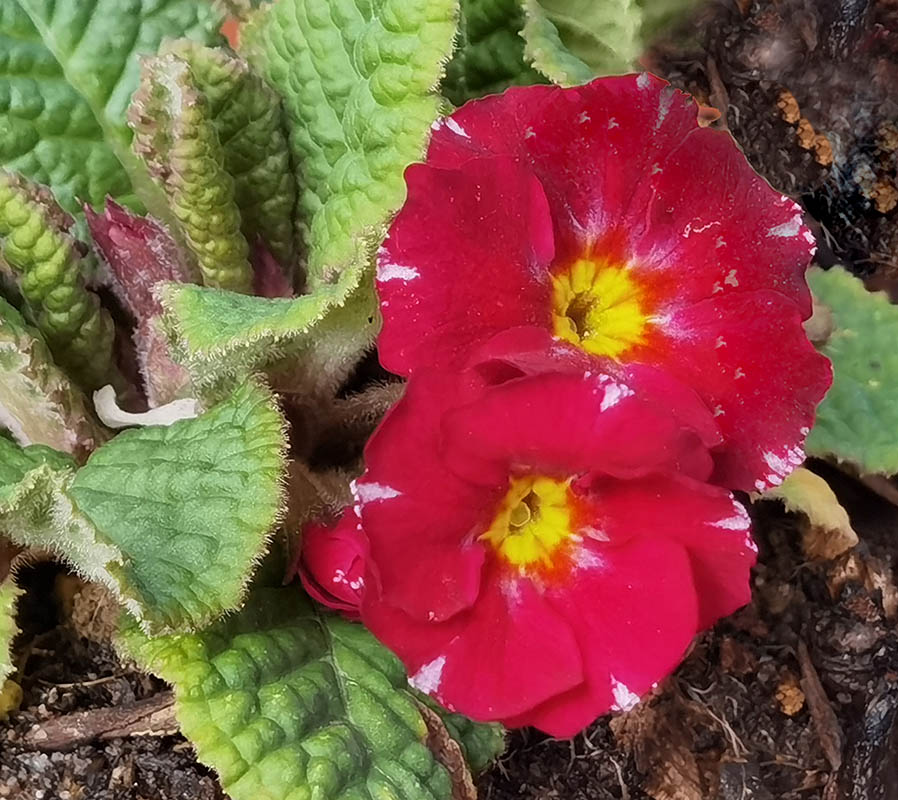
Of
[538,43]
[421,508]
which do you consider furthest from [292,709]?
[538,43]

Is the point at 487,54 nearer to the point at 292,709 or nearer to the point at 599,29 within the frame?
the point at 599,29

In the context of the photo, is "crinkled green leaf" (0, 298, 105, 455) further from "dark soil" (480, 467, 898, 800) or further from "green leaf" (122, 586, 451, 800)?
"dark soil" (480, 467, 898, 800)

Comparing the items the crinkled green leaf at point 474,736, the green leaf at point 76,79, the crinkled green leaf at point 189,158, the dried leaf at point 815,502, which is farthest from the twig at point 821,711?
the green leaf at point 76,79

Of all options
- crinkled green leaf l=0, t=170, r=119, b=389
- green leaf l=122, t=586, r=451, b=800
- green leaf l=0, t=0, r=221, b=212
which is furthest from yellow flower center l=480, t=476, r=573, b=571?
green leaf l=0, t=0, r=221, b=212

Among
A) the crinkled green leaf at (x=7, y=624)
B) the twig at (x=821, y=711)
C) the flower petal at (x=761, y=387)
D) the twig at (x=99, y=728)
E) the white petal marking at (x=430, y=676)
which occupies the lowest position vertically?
the twig at (x=821, y=711)

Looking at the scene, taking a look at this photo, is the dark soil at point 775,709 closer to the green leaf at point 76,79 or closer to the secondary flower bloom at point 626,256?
the secondary flower bloom at point 626,256
